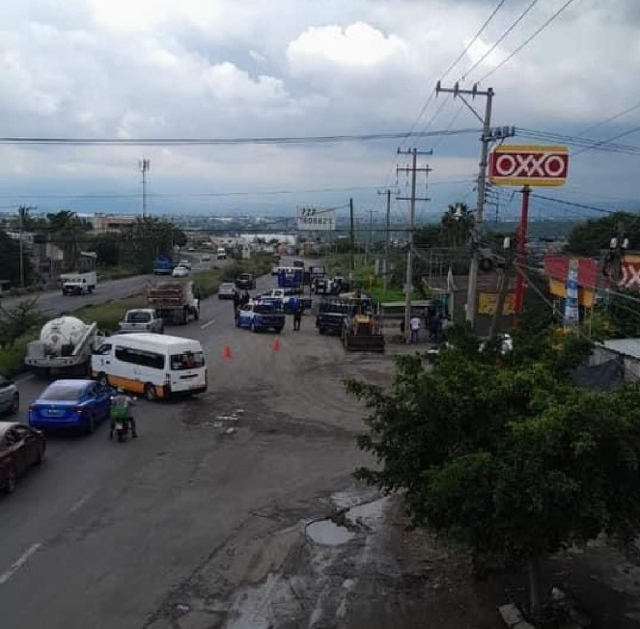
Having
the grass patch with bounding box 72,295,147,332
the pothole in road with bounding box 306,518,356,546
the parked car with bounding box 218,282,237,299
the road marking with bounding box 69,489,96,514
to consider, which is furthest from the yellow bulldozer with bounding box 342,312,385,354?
the parked car with bounding box 218,282,237,299

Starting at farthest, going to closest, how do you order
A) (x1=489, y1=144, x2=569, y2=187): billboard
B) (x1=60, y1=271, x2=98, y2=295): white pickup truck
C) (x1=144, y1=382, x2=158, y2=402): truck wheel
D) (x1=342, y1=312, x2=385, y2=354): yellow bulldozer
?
(x1=60, y1=271, x2=98, y2=295): white pickup truck
(x1=342, y1=312, x2=385, y2=354): yellow bulldozer
(x1=489, y1=144, x2=569, y2=187): billboard
(x1=144, y1=382, x2=158, y2=402): truck wheel

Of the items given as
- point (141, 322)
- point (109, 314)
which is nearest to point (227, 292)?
point (109, 314)

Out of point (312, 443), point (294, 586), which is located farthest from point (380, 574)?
point (312, 443)

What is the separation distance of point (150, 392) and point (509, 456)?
69.0ft

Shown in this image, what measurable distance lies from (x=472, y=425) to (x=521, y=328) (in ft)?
14.6

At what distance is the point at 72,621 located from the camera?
37.4 feet

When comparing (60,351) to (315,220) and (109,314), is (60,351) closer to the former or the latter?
(109,314)

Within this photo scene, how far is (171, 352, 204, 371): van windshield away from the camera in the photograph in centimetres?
2892

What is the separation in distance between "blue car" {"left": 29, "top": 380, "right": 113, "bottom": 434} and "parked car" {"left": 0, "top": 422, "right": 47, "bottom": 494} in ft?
8.74

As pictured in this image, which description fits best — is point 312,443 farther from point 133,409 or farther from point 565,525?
point 565,525

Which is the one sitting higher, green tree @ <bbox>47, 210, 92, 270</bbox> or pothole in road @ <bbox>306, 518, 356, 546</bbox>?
pothole in road @ <bbox>306, 518, 356, 546</bbox>

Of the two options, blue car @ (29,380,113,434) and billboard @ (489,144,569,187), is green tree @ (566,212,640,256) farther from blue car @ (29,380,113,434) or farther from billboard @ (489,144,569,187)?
blue car @ (29,380,113,434)

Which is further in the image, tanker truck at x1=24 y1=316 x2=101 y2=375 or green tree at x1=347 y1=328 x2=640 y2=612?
tanker truck at x1=24 y1=316 x2=101 y2=375

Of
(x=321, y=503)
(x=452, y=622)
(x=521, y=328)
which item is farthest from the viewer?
(x=321, y=503)
